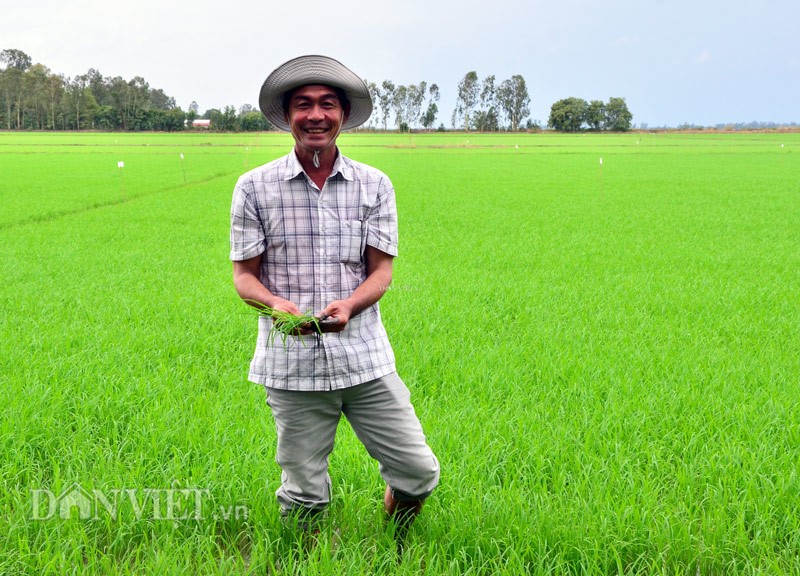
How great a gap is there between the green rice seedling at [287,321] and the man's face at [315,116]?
49cm

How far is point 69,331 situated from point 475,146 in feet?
152

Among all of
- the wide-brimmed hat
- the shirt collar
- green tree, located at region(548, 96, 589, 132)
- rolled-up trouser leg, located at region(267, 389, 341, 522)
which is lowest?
rolled-up trouser leg, located at region(267, 389, 341, 522)

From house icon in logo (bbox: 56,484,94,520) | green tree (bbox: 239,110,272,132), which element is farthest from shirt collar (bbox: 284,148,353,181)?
green tree (bbox: 239,110,272,132)

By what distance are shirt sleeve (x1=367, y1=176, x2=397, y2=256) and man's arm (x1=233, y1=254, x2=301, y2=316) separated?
319 mm

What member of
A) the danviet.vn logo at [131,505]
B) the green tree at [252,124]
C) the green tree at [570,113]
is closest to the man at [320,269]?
the danviet.vn logo at [131,505]

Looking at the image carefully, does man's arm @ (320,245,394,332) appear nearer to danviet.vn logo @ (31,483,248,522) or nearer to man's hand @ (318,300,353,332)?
man's hand @ (318,300,353,332)

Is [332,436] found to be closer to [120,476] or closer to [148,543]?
[148,543]

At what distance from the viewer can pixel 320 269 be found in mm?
1913

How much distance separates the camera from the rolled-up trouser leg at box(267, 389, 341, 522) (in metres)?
1.94

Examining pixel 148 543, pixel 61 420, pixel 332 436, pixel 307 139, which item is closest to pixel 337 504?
pixel 332 436

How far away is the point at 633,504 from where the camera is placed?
2291 millimetres

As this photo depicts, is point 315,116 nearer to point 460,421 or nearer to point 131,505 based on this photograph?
point 131,505

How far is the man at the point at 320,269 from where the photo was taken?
1.86m

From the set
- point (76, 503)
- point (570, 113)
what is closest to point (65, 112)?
point (570, 113)
